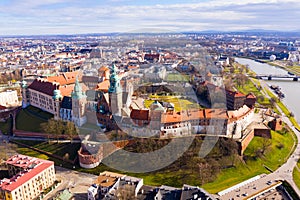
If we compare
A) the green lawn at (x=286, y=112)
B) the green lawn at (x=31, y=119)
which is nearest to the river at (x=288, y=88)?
the green lawn at (x=286, y=112)

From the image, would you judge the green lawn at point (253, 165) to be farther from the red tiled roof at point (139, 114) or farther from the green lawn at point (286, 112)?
the red tiled roof at point (139, 114)

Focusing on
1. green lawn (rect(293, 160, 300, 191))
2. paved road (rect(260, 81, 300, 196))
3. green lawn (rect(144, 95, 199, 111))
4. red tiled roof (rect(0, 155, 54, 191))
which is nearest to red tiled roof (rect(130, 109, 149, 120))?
green lawn (rect(144, 95, 199, 111))

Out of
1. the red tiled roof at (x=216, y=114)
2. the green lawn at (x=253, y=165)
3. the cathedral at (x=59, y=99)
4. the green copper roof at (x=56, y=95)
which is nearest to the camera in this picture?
the green lawn at (x=253, y=165)

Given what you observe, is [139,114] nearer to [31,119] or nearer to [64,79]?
[31,119]

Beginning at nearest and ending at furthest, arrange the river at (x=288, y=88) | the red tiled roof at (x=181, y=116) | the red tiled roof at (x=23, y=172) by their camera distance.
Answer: the red tiled roof at (x=23, y=172) < the red tiled roof at (x=181, y=116) < the river at (x=288, y=88)

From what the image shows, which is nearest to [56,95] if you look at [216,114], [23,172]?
[23,172]

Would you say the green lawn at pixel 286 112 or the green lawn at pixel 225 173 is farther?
the green lawn at pixel 286 112

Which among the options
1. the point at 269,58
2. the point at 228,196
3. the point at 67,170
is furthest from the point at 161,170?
the point at 269,58
